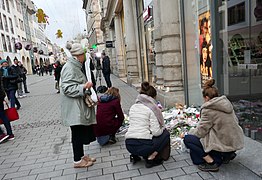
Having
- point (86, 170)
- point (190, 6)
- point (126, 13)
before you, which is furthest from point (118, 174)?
point (126, 13)

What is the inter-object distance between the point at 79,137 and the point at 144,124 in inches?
39.7

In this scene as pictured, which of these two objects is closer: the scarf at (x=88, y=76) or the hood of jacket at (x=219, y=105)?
the hood of jacket at (x=219, y=105)

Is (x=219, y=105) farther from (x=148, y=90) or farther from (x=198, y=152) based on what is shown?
(x=148, y=90)

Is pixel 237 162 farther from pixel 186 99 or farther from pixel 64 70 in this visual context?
pixel 186 99

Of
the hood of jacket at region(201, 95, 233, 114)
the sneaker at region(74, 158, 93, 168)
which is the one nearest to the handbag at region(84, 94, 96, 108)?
the sneaker at region(74, 158, 93, 168)

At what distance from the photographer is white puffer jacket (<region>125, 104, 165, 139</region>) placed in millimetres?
3275

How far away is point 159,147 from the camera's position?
3.41 metres

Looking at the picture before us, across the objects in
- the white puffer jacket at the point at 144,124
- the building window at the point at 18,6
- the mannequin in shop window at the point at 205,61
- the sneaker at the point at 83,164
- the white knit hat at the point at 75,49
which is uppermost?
the building window at the point at 18,6

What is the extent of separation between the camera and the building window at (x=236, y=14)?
4.45 m

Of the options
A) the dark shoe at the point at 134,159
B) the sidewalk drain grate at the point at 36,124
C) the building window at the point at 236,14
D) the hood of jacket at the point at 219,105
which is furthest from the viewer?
the sidewalk drain grate at the point at 36,124

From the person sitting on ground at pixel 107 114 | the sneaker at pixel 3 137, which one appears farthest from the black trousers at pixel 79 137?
the sneaker at pixel 3 137

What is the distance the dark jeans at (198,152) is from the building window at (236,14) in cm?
267

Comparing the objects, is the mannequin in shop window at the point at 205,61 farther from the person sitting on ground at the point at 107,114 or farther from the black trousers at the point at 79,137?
the black trousers at the point at 79,137

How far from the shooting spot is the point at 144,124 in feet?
10.8
